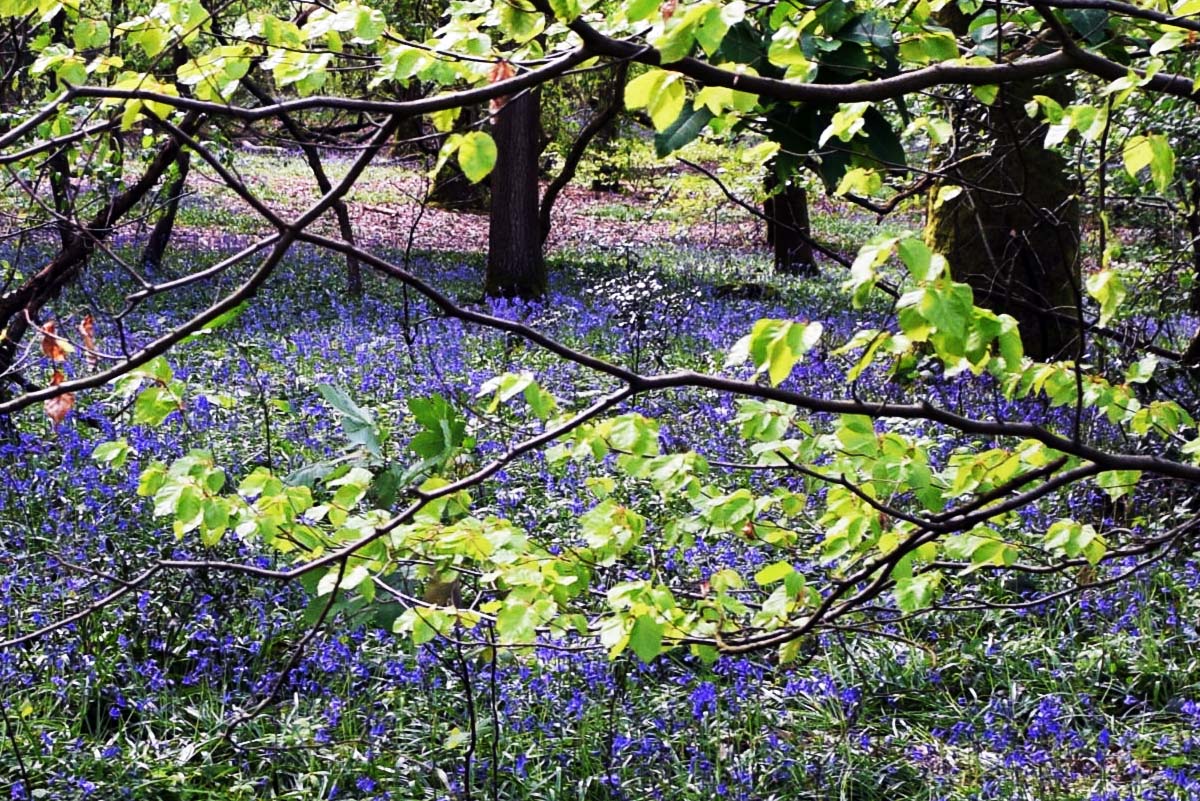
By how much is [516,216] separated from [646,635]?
10.3m

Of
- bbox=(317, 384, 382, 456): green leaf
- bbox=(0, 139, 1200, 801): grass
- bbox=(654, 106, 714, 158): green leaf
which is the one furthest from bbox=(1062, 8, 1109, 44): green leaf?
bbox=(317, 384, 382, 456): green leaf

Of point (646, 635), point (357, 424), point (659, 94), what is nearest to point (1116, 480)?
point (646, 635)

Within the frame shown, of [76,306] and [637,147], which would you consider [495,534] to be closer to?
[76,306]

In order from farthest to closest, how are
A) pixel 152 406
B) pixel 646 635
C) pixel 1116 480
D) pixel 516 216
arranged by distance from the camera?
1. pixel 516 216
2. pixel 1116 480
3. pixel 152 406
4. pixel 646 635

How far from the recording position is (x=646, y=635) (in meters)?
1.90

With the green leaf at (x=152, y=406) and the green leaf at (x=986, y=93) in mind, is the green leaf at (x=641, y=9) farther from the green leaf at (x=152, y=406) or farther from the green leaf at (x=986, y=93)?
the green leaf at (x=152, y=406)

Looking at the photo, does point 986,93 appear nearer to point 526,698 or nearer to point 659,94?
point 659,94

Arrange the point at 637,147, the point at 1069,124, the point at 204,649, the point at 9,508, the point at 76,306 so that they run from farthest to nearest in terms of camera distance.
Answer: the point at 637,147, the point at 76,306, the point at 9,508, the point at 204,649, the point at 1069,124

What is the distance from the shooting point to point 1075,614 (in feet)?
14.6

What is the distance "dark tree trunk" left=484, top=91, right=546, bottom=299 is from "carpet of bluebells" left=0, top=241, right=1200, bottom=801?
21.6 feet

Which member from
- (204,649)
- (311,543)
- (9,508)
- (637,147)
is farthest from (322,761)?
(637,147)

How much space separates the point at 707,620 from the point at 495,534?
50 centimetres

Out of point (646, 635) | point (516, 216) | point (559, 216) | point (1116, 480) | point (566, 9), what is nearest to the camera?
point (566, 9)

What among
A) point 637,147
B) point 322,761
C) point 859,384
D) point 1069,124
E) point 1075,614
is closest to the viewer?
point 1069,124
